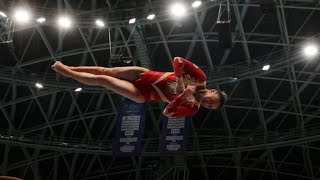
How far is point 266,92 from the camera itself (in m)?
30.6

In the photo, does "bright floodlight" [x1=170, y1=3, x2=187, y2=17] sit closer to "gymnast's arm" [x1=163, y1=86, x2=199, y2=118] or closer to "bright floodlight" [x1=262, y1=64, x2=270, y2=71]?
"bright floodlight" [x1=262, y1=64, x2=270, y2=71]

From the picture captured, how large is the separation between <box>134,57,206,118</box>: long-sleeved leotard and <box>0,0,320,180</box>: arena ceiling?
48.5 feet

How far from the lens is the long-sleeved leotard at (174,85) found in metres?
8.06

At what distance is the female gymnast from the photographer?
8.04 meters

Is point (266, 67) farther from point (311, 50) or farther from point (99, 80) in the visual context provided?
point (99, 80)

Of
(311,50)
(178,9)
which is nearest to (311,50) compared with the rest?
(311,50)

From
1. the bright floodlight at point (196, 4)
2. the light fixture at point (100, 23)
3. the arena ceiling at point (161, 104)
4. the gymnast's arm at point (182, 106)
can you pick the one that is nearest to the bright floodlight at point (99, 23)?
the light fixture at point (100, 23)

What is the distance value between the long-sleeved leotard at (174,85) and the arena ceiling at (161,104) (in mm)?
14777

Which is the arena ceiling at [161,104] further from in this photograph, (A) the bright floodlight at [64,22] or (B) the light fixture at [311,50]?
(A) the bright floodlight at [64,22]

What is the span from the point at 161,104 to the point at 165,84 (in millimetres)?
22052

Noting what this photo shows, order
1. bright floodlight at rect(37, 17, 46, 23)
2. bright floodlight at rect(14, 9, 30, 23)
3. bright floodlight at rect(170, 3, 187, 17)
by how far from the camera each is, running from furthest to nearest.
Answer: bright floodlight at rect(37, 17, 46, 23)
bright floodlight at rect(14, 9, 30, 23)
bright floodlight at rect(170, 3, 187, 17)

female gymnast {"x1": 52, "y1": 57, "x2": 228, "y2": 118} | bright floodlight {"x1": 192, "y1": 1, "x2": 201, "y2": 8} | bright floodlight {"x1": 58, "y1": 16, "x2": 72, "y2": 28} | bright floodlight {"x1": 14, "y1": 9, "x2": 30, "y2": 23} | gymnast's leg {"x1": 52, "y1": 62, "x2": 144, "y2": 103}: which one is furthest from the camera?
bright floodlight {"x1": 58, "y1": 16, "x2": 72, "y2": 28}

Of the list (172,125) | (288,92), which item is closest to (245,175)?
(288,92)

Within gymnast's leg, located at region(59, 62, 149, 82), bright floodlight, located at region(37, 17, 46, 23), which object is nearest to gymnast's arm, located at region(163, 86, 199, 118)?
gymnast's leg, located at region(59, 62, 149, 82)
